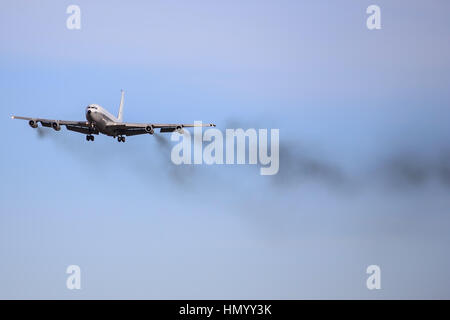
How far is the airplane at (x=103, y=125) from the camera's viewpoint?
5645 inches

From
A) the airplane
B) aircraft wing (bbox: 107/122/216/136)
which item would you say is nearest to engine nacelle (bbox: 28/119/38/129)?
the airplane

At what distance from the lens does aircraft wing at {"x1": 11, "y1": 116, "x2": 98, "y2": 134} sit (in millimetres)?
143500

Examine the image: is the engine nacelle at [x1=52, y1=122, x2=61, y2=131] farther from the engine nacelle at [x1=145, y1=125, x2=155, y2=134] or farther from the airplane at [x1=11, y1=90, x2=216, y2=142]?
the engine nacelle at [x1=145, y1=125, x2=155, y2=134]

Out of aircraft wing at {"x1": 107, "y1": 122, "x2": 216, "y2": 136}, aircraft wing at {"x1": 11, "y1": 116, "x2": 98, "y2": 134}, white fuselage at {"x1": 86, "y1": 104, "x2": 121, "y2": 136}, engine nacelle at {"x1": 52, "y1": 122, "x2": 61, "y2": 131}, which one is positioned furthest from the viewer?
aircraft wing at {"x1": 107, "y1": 122, "x2": 216, "y2": 136}

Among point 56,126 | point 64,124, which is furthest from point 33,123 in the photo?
point 64,124

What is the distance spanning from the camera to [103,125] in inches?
5723

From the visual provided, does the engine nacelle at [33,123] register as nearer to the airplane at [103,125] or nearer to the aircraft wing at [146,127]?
the airplane at [103,125]

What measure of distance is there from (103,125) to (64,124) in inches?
262

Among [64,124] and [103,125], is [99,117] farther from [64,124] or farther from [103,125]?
[64,124]

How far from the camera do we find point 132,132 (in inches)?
5935
